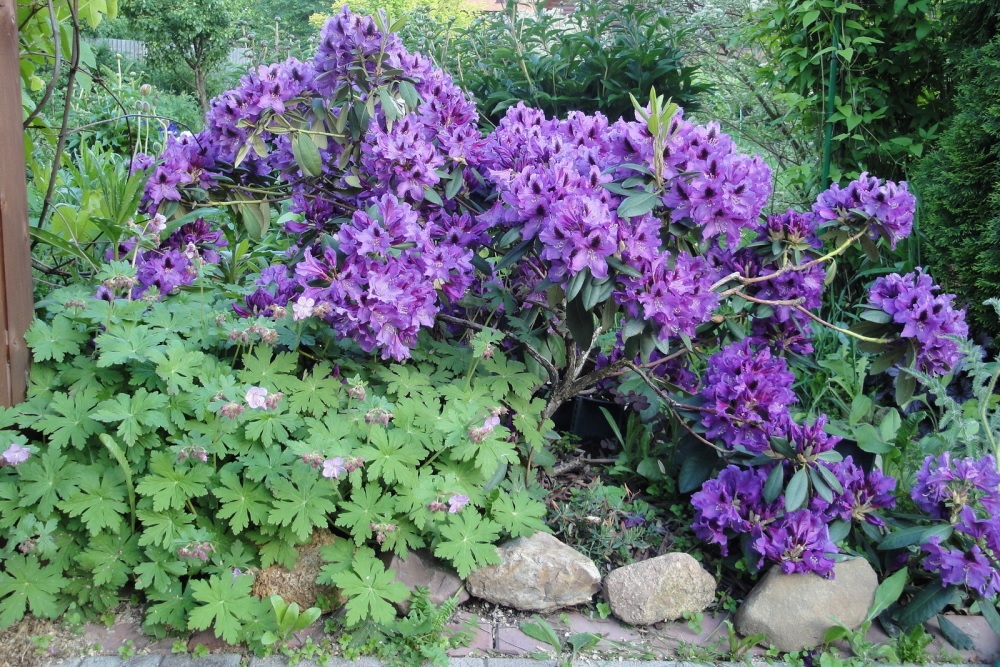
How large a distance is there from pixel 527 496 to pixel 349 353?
0.75 meters

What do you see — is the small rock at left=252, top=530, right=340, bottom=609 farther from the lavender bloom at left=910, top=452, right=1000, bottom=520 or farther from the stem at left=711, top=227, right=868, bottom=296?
the lavender bloom at left=910, top=452, right=1000, bottom=520

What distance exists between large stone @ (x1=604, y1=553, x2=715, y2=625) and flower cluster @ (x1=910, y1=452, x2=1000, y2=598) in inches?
24.6

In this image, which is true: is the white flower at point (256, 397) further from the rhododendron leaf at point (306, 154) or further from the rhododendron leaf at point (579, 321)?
the rhododendron leaf at point (579, 321)

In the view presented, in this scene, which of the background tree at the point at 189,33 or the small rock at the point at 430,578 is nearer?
the small rock at the point at 430,578

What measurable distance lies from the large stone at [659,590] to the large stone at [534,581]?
3.2 inches

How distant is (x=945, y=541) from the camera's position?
87.7 inches

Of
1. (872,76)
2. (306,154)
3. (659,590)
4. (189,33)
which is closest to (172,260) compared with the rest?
(306,154)

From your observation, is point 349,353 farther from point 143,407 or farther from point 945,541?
point 945,541

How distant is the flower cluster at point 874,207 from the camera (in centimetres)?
242

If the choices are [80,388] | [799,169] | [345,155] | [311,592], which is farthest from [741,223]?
[799,169]

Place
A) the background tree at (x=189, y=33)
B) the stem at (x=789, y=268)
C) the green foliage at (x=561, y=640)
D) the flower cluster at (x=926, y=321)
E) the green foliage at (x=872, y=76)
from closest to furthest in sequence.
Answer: the green foliage at (x=561, y=640) → the flower cluster at (x=926, y=321) → the stem at (x=789, y=268) → the green foliage at (x=872, y=76) → the background tree at (x=189, y=33)

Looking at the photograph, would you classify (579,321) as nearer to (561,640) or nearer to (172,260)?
(561,640)

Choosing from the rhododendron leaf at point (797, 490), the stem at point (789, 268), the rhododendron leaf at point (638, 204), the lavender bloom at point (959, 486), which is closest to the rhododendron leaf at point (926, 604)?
the lavender bloom at point (959, 486)

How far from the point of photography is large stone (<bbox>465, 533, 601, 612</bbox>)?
2.29m
